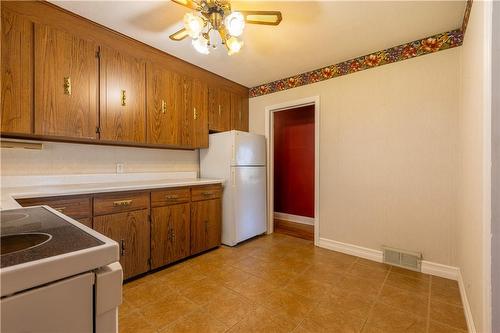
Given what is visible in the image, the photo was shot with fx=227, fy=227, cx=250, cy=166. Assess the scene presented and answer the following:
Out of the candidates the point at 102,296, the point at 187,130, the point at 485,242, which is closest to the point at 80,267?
the point at 102,296

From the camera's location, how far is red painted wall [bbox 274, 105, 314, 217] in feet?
Result: 13.7

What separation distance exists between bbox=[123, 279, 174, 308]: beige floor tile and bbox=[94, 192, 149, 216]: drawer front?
669mm

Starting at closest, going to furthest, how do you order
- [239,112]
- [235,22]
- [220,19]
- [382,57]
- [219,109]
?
[235,22]
[220,19]
[382,57]
[219,109]
[239,112]

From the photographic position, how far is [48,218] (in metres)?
0.87

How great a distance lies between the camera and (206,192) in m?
2.72

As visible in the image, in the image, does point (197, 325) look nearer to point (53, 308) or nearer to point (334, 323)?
point (334, 323)

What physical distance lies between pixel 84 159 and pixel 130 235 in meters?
0.91

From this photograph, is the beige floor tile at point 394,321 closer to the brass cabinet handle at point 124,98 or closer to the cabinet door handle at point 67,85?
the brass cabinet handle at point 124,98

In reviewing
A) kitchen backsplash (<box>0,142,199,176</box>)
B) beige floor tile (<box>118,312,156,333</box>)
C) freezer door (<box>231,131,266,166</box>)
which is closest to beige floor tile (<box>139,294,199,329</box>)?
beige floor tile (<box>118,312,156,333</box>)

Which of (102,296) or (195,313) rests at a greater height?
(102,296)

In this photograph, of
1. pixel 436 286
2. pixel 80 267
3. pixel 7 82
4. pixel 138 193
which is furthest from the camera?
pixel 138 193

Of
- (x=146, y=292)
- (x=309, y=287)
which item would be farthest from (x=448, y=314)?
(x=146, y=292)

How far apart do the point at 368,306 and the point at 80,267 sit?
6.32 ft

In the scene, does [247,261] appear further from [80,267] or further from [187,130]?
[80,267]
